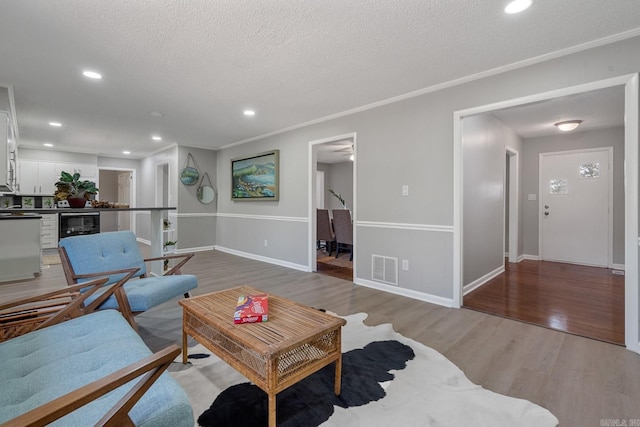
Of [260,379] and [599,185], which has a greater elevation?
[599,185]

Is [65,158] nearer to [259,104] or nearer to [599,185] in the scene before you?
[259,104]

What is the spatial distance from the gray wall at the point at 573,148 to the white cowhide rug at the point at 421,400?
496 cm

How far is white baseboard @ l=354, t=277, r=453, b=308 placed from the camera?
3.22m

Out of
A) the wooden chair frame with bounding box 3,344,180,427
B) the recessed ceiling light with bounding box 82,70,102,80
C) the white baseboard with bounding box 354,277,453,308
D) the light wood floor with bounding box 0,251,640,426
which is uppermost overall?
the recessed ceiling light with bounding box 82,70,102,80

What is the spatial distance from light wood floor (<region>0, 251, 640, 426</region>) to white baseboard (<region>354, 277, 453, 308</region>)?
0.10 m

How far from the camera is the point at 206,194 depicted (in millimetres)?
6691

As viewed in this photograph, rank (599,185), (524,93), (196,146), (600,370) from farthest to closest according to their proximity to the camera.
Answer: (196,146)
(599,185)
(524,93)
(600,370)

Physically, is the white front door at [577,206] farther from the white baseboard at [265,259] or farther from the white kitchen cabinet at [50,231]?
the white kitchen cabinet at [50,231]

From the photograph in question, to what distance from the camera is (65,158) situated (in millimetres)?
7137

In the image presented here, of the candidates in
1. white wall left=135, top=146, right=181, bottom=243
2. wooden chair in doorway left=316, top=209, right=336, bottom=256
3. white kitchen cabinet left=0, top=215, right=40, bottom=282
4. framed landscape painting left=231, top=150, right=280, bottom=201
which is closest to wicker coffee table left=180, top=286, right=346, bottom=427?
framed landscape painting left=231, top=150, right=280, bottom=201

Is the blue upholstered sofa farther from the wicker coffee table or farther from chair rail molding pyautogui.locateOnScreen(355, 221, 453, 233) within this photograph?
chair rail molding pyautogui.locateOnScreen(355, 221, 453, 233)

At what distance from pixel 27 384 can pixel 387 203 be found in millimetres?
3326

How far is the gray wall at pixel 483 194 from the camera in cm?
363

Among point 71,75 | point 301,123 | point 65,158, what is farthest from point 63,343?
point 65,158
